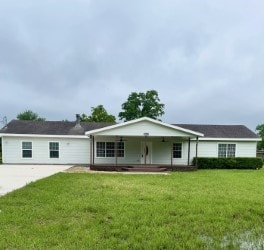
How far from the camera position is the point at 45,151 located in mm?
22375

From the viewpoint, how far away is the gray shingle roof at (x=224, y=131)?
23.3 meters

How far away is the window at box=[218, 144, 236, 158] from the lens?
23.0 m

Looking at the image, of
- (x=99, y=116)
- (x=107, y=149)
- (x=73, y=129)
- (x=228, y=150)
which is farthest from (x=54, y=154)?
(x=99, y=116)

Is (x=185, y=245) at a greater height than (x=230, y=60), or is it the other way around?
(x=230, y=60)

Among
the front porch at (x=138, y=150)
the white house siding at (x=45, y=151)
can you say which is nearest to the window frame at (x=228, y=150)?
the front porch at (x=138, y=150)

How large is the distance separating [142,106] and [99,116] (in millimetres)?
7071

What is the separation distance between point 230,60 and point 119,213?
850 inches

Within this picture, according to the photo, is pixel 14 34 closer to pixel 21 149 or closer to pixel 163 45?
pixel 21 149

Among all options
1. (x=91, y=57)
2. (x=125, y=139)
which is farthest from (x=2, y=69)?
(x=125, y=139)

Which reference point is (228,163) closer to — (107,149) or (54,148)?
(107,149)

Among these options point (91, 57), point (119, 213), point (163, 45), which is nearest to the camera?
point (119, 213)

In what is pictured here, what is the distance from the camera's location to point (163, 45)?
2180 centimetres

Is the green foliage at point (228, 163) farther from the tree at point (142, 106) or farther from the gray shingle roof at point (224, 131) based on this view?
the tree at point (142, 106)

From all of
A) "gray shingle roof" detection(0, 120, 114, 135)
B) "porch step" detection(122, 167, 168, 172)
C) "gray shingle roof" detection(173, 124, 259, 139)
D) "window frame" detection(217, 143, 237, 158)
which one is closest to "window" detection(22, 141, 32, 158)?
"gray shingle roof" detection(0, 120, 114, 135)
